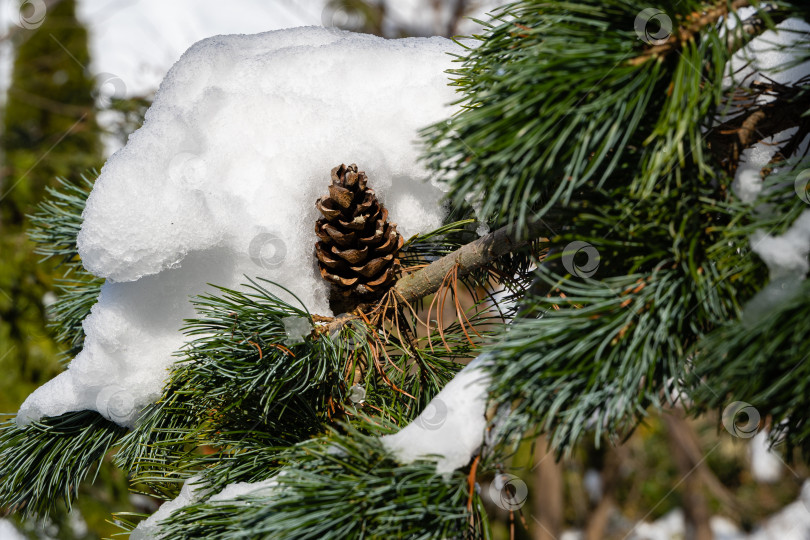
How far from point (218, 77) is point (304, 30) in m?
0.14

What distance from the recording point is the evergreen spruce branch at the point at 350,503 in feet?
1.46

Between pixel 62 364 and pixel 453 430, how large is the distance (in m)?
1.13

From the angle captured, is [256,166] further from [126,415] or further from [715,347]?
[715,347]

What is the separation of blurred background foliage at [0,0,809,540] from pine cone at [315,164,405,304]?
2.54 ft

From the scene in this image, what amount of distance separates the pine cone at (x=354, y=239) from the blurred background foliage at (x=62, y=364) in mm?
774

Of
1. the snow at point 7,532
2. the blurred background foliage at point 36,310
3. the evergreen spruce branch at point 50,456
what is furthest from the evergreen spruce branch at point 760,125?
the snow at point 7,532

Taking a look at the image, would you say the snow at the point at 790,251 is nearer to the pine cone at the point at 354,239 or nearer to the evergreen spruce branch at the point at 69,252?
the pine cone at the point at 354,239

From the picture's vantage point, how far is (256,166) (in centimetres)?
61

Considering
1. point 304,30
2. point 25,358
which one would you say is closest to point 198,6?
point 25,358

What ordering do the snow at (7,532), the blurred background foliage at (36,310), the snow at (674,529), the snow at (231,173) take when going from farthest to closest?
the snow at (674,529), the snow at (7,532), the blurred background foliage at (36,310), the snow at (231,173)

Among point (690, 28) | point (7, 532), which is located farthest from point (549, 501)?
point (690, 28)

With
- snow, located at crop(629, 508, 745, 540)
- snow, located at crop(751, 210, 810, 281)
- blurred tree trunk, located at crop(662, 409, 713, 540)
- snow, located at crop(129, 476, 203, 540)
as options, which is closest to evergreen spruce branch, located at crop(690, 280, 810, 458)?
snow, located at crop(751, 210, 810, 281)

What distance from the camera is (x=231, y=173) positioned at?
61 cm

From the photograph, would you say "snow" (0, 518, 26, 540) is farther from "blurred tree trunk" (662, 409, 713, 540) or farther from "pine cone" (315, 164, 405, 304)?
"blurred tree trunk" (662, 409, 713, 540)
